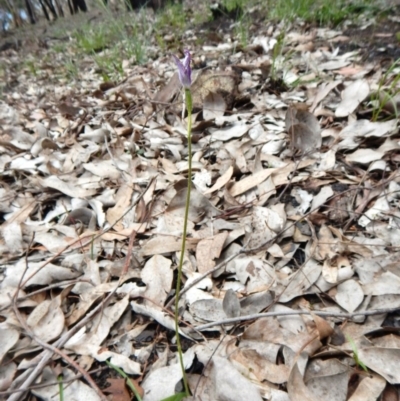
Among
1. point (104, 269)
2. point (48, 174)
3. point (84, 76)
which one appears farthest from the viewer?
point (84, 76)

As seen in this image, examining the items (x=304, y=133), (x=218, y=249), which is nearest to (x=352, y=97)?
(x=304, y=133)

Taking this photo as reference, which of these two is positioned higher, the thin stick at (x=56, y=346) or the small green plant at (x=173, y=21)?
the small green plant at (x=173, y=21)

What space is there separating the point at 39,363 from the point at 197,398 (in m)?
0.43

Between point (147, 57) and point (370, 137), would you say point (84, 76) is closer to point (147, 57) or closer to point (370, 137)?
point (147, 57)

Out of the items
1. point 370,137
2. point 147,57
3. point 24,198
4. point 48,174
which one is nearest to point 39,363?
point 24,198

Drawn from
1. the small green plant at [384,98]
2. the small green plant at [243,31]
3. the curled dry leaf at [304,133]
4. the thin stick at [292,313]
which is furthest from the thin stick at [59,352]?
the small green plant at [243,31]

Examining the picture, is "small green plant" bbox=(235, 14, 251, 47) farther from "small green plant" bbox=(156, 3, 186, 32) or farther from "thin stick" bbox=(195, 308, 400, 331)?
"thin stick" bbox=(195, 308, 400, 331)

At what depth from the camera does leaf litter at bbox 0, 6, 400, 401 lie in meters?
0.85

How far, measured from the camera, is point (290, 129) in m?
1.53

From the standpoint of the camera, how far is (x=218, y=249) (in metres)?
1.13

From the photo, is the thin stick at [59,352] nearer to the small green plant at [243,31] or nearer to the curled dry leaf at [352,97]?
the curled dry leaf at [352,97]

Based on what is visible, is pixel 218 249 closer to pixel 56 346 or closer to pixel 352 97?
pixel 56 346

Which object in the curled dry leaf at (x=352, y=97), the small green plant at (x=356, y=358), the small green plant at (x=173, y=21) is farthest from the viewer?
the small green plant at (x=173, y=21)

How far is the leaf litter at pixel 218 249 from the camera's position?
845 millimetres
